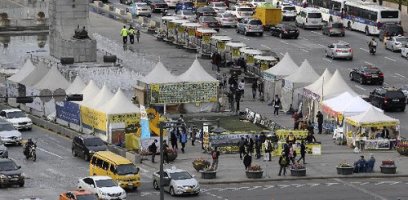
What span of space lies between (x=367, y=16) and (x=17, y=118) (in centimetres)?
5065

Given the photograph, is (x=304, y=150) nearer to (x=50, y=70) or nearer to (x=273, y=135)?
(x=273, y=135)

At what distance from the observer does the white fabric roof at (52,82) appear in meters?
99.6

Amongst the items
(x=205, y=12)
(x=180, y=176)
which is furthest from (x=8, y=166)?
(x=205, y=12)

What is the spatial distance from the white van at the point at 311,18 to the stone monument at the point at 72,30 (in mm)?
28527

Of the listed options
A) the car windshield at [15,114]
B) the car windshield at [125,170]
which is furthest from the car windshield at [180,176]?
the car windshield at [15,114]

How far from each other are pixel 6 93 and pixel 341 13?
46668mm

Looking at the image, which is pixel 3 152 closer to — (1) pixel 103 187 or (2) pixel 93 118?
(2) pixel 93 118

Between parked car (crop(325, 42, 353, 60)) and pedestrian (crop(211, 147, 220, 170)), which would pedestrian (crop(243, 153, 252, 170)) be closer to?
pedestrian (crop(211, 147, 220, 170))

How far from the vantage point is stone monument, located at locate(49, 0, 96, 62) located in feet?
384

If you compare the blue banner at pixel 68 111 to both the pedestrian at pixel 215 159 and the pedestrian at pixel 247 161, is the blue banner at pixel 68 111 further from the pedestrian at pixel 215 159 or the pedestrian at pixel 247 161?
the pedestrian at pixel 247 161

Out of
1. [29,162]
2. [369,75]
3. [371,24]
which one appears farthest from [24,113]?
[371,24]

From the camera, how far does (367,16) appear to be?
136 meters

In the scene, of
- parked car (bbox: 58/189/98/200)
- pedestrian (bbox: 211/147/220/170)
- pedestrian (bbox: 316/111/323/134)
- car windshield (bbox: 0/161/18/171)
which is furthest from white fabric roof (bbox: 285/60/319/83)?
parked car (bbox: 58/189/98/200)

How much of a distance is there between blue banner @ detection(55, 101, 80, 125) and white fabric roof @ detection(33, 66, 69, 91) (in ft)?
13.7
